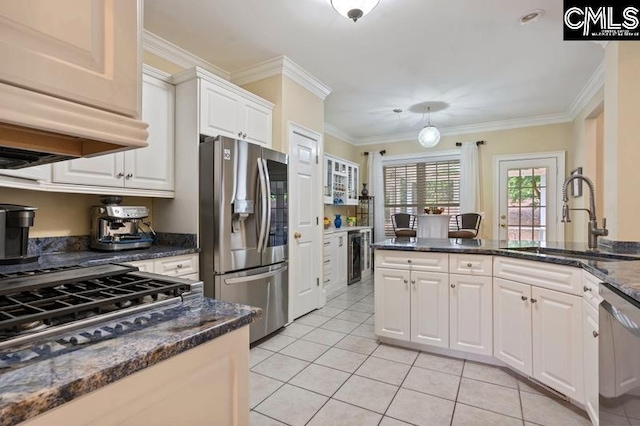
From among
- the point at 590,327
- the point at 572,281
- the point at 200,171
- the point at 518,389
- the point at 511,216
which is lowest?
the point at 518,389

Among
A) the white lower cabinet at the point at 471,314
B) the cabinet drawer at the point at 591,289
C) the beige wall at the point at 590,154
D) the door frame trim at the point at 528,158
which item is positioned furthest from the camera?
the door frame trim at the point at 528,158

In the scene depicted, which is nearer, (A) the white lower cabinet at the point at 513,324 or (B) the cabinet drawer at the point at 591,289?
(B) the cabinet drawer at the point at 591,289

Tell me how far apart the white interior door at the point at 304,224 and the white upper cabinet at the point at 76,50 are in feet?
8.73

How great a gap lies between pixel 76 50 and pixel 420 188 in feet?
20.4

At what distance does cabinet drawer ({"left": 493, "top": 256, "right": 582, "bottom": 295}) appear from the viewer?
1868 millimetres

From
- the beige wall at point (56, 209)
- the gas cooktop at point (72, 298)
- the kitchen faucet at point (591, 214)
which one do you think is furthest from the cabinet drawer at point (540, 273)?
the beige wall at point (56, 209)

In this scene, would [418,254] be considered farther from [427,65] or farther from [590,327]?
[427,65]

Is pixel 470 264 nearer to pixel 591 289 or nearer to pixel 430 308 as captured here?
pixel 430 308

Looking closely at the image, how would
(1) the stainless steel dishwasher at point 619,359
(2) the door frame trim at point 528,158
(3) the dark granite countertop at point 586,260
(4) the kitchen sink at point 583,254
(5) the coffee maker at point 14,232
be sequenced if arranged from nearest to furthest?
1. (1) the stainless steel dishwasher at point 619,359
2. (3) the dark granite countertop at point 586,260
3. (5) the coffee maker at point 14,232
4. (4) the kitchen sink at point 583,254
5. (2) the door frame trim at point 528,158

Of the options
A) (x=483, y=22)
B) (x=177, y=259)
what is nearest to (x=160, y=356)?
(x=177, y=259)

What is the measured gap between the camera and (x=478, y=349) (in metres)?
2.41

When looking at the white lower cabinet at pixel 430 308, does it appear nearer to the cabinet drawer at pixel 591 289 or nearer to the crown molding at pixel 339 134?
the cabinet drawer at pixel 591 289

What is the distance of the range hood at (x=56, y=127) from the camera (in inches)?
20.5

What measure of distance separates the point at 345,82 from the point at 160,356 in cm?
376
